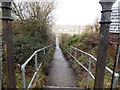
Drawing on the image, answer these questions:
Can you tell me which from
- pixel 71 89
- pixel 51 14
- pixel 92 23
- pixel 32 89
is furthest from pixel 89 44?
pixel 92 23

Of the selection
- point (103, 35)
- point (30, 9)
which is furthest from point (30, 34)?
point (103, 35)

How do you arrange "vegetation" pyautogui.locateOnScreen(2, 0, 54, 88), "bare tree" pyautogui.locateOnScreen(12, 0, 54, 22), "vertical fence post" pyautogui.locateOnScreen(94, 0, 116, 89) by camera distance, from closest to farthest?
"vertical fence post" pyautogui.locateOnScreen(94, 0, 116, 89), "vegetation" pyautogui.locateOnScreen(2, 0, 54, 88), "bare tree" pyautogui.locateOnScreen(12, 0, 54, 22)

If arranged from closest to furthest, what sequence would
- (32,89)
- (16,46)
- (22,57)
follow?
(32,89), (22,57), (16,46)

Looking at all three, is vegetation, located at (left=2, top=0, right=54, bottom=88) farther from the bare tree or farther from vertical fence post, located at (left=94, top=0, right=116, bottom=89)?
vertical fence post, located at (left=94, top=0, right=116, bottom=89)

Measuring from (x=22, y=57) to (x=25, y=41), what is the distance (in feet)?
3.74

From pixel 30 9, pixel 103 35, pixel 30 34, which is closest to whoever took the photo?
pixel 103 35

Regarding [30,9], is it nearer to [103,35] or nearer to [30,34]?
[30,34]

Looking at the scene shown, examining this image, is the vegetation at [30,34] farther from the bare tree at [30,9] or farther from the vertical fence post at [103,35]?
the vertical fence post at [103,35]

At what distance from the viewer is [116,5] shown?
1318 millimetres

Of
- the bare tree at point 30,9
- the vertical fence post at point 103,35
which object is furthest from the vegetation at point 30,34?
the vertical fence post at point 103,35

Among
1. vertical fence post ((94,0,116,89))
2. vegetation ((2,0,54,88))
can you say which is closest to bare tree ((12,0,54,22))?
vegetation ((2,0,54,88))

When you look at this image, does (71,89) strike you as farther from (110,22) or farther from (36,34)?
(36,34)

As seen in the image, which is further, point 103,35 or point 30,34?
point 30,34

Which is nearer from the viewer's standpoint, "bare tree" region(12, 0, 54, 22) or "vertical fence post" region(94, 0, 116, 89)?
"vertical fence post" region(94, 0, 116, 89)
